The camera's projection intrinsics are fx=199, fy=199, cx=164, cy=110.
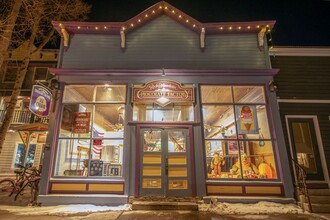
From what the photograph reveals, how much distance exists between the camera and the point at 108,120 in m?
8.05

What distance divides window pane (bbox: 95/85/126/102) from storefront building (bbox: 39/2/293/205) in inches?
1.6

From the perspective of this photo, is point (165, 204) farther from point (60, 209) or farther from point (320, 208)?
point (320, 208)

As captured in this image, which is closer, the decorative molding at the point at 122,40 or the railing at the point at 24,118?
the decorative molding at the point at 122,40

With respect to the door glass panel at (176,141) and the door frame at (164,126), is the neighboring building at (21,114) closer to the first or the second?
the door frame at (164,126)

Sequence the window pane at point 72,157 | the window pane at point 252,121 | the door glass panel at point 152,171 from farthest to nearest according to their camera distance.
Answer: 1. the window pane at point 252,121
2. the window pane at point 72,157
3. the door glass panel at point 152,171

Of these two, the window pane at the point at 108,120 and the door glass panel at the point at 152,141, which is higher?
the window pane at the point at 108,120

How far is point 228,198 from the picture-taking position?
685cm

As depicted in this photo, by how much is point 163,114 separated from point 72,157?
12.6ft

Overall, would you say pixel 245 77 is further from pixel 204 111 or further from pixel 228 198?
pixel 228 198

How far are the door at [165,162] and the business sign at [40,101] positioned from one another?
12.1ft

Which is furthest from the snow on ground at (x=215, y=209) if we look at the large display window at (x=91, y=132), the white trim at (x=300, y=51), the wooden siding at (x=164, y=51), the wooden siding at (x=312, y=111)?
the white trim at (x=300, y=51)

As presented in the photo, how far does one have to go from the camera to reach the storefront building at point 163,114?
712 centimetres

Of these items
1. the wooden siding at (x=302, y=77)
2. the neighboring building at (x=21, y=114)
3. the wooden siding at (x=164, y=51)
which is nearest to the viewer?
the wooden siding at (x=164, y=51)

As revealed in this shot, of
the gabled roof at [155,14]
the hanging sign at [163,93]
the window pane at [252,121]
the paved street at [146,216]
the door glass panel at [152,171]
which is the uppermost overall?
the gabled roof at [155,14]
